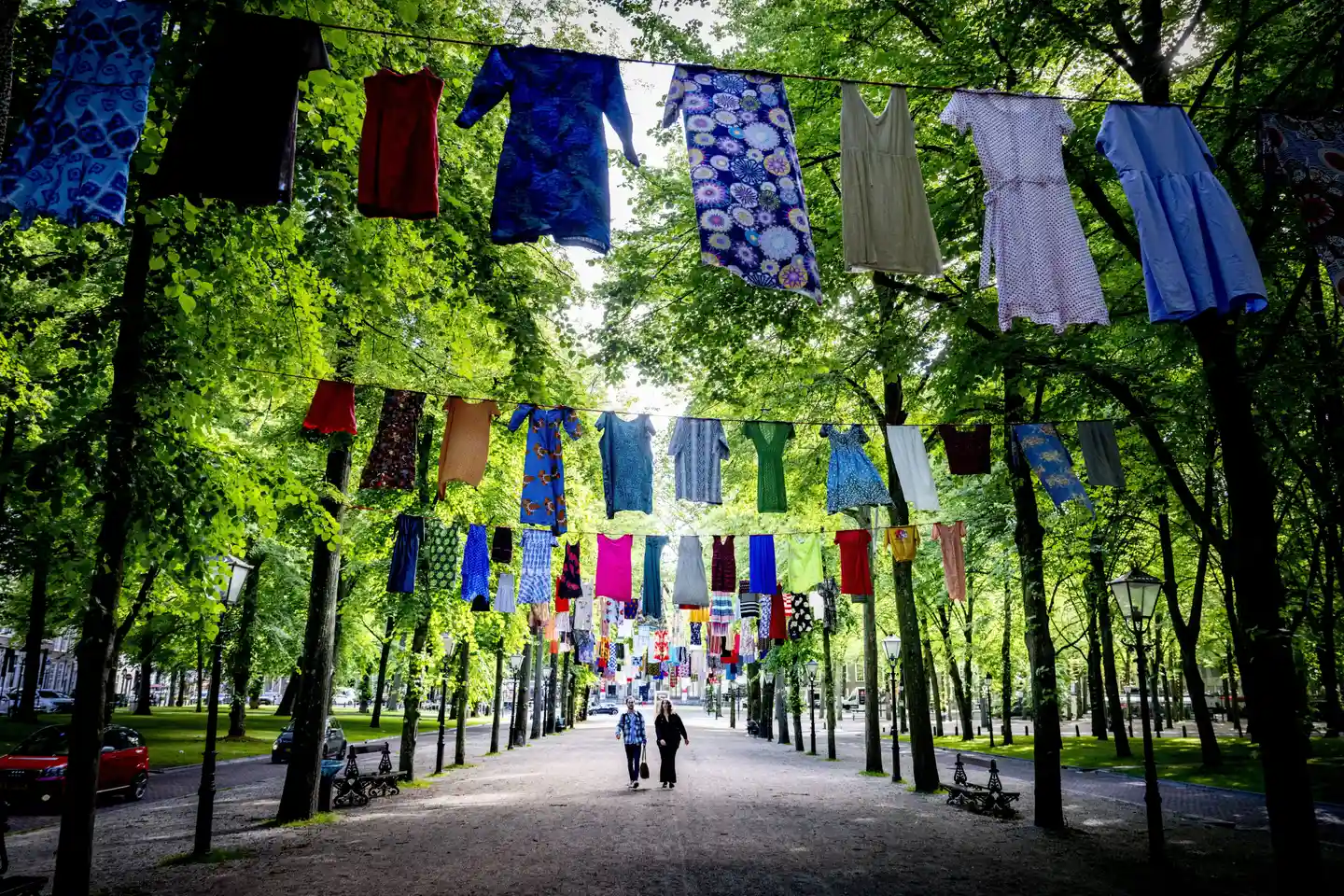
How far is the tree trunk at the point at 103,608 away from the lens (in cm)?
652

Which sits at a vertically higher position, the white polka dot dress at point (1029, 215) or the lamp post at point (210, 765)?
the white polka dot dress at point (1029, 215)

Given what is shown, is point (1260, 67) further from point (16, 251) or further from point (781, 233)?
point (16, 251)

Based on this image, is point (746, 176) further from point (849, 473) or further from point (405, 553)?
point (405, 553)

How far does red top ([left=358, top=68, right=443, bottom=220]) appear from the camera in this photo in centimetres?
591

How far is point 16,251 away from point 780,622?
62.3 ft

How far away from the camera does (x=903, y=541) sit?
627 inches

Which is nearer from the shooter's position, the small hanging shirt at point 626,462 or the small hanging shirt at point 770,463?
the small hanging shirt at point 626,462

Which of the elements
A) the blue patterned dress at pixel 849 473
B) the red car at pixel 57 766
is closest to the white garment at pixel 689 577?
the blue patterned dress at pixel 849 473

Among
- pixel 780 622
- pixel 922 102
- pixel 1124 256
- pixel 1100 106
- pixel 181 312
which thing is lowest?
pixel 780 622

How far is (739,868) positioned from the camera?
942cm

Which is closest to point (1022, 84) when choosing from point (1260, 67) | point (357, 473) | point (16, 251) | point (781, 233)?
point (1260, 67)

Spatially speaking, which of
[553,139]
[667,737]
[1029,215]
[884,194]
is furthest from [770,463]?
[667,737]

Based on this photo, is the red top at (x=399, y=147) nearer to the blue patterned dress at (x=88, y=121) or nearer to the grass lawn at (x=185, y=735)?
the blue patterned dress at (x=88, y=121)

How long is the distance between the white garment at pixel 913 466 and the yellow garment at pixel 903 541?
11.7 ft
